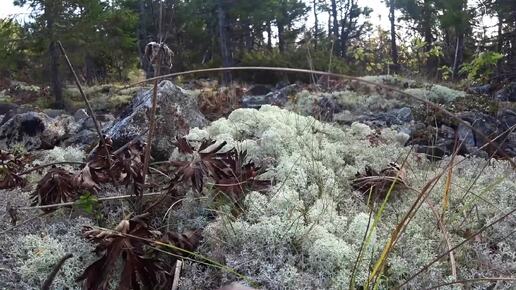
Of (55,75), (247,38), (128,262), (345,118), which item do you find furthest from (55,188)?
(247,38)

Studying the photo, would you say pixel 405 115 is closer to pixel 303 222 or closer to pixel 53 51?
pixel 303 222

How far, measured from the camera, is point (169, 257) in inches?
68.9

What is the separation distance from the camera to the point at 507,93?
9266 mm

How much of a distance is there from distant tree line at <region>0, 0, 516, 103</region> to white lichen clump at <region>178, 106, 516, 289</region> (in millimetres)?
741

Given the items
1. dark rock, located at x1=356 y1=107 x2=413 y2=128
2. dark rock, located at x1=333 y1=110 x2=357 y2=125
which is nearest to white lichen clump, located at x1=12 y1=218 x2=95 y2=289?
dark rock, located at x1=333 y1=110 x2=357 y2=125

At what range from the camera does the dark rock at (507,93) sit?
909cm

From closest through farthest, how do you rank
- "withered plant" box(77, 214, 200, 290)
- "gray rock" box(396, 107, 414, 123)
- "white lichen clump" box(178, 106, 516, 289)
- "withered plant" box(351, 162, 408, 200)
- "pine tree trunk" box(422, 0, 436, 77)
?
"withered plant" box(77, 214, 200, 290), "white lichen clump" box(178, 106, 516, 289), "withered plant" box(351, 162, 408, 200), "gray rock" box(396, 107, 414, 123), "pine tree trunk" box(422, 0, 436, 77)

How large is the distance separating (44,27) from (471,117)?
11.0 m

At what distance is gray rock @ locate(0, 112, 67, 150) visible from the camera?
189 inches

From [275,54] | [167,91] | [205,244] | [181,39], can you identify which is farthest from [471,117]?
[181,39]

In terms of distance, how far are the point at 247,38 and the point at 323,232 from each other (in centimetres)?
3125

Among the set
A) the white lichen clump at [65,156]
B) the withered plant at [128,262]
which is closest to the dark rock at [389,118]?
the white lichen clump at [65,156]

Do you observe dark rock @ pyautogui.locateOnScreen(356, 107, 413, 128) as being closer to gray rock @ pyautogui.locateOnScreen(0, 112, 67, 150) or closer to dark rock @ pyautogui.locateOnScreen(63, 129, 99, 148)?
dark rock @ pyautogui.locateOnScreen(63, 129, 99, 148)

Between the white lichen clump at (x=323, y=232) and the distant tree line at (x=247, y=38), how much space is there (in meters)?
0.74
